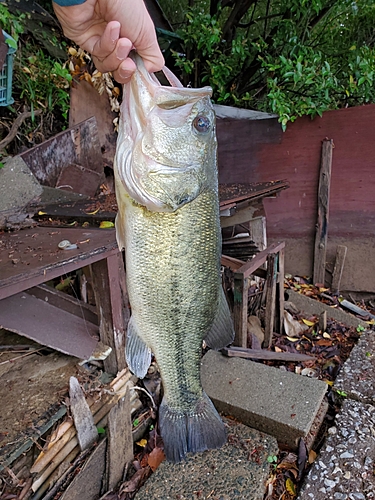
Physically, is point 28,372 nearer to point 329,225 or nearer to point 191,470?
point 191,470

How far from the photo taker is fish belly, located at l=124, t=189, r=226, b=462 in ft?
5.64

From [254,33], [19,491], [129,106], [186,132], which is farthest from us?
[254,33]

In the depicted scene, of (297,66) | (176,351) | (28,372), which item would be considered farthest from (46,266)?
(297,66)

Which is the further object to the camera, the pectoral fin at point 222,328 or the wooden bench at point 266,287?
the wooden bench at point 266,287

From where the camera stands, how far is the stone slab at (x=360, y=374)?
406 centimetres

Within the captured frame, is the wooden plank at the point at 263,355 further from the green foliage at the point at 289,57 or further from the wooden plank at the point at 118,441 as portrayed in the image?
the green foliage at the point at 289,57

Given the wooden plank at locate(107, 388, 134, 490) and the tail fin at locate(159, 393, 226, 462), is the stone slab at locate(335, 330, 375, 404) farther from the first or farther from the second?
the tail fin at locate(159, 393, 226, 462)

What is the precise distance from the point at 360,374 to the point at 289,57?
208 inches

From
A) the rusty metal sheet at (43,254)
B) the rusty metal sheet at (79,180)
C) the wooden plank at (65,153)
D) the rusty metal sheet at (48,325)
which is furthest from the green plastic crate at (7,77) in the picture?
the rusty metal sheet at (48,325)

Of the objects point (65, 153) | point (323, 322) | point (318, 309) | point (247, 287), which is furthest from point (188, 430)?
point (318, 309)

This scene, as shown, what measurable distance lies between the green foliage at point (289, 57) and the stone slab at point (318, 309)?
3.03 metres

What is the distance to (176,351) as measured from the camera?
6.52ft

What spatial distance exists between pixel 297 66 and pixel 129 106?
16.4 ft

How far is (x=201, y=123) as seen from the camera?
169cm
